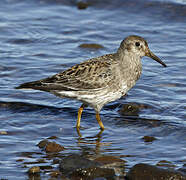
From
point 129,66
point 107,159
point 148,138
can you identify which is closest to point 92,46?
point 129,66

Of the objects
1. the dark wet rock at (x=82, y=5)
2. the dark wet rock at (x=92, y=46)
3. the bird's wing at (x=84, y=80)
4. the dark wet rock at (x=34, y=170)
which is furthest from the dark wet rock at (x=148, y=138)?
the dark wet rock at (x=82, y=5)

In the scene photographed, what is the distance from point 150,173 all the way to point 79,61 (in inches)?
239

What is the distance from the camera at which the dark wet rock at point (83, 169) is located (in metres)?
7.18

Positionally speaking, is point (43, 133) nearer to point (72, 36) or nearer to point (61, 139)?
point (61, 139)

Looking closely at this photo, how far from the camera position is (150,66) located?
1238cm

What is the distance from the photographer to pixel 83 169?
7.21m

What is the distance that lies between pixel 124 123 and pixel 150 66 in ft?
10.4

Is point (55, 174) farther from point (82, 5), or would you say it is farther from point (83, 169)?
point (82, 5)

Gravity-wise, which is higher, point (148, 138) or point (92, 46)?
point (92, 46)

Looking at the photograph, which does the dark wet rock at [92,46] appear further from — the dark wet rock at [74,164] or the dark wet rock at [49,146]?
the dark wet rock at [74,164]

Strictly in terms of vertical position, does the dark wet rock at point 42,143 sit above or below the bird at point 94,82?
below

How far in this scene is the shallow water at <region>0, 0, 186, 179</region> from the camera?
27.7ft

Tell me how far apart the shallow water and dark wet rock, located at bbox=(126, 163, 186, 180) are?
526 millimetres

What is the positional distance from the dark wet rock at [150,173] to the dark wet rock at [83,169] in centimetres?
35
